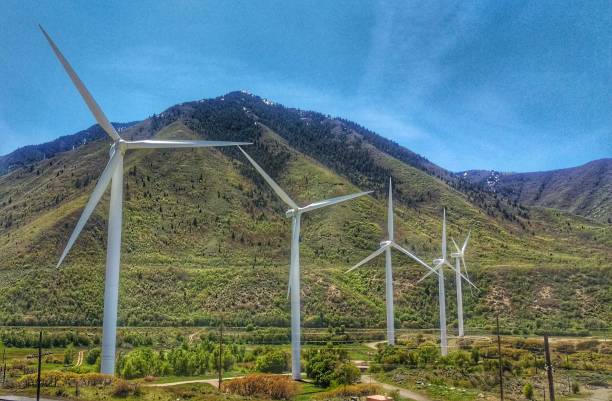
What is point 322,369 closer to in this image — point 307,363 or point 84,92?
point 307,363

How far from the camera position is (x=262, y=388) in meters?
36.8

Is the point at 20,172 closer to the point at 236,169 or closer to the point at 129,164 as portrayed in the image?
the point at 129,164

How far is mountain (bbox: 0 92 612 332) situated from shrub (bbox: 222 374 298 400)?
4662 cm

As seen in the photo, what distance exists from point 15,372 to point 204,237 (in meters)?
70.2

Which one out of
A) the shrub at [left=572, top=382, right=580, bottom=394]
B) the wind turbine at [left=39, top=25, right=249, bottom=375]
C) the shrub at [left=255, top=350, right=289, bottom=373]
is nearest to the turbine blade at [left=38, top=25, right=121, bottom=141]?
the wind turbine at [left=39, top=25, right=249, bottom=375]

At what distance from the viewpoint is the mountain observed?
87.2 meters

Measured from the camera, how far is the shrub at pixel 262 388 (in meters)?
36.4

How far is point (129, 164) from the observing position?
141 meters

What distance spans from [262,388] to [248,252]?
253ft

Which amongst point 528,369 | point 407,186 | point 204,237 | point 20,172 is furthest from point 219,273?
point 20,172

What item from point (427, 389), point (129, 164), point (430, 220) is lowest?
point (427, 389)

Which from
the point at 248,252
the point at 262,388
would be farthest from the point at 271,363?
the point at 248,252

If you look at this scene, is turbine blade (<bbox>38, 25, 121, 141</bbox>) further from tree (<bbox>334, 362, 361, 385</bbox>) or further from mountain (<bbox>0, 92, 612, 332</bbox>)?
mountain (<bbox>0, 92, 612, 332</bbox>)

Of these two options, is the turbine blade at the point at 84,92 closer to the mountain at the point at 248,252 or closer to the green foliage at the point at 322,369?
the green foliage at the point at 322,369
